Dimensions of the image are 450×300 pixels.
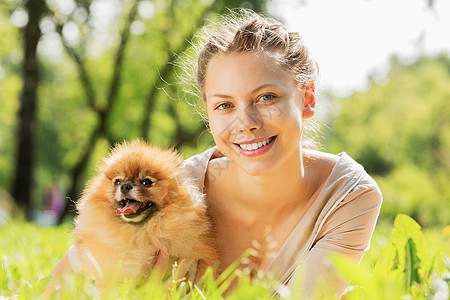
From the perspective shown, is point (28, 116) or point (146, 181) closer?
point (146, 181)

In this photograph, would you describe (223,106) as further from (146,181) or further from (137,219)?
(137,219)

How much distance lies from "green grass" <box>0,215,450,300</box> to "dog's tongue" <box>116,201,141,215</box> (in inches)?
12.3

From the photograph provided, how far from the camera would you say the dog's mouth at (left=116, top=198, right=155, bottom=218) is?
211 centimetres

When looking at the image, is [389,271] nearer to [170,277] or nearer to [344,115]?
[170,277]

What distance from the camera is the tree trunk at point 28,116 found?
10.1 metres

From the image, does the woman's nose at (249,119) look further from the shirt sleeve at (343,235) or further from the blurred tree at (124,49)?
the blurred tree at (124,49)

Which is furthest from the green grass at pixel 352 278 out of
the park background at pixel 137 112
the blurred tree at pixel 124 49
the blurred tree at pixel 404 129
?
the blurred tree at pixel 404 129

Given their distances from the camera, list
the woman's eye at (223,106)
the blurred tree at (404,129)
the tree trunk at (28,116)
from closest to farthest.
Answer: the woman's eye at (223,106) < the tree trunk at (28,116) < the blurred tree at (404,129)

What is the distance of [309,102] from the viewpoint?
8.79 feet

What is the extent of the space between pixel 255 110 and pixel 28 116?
30.1 ft

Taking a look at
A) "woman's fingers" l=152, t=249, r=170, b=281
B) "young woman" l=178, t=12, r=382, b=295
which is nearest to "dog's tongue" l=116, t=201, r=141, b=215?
"woman's fingers" l=152, t=249, r=170, b=281

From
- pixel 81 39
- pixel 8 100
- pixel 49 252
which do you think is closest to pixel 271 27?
pixel 49 252

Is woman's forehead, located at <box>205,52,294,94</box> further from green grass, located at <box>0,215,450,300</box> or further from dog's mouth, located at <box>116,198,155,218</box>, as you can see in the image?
green grass, located at <box>0,215,450,300</box>

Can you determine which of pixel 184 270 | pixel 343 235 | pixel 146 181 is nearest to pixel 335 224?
pixel 343 235
